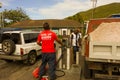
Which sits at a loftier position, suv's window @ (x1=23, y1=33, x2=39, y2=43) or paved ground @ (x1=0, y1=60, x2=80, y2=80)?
suv's window @ (x1=23, y1=33, x2=39, y2=43)

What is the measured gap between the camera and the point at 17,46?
9898mm

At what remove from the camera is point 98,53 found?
21.1ft

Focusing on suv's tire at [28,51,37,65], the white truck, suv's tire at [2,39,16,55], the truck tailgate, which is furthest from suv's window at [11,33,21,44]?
the truck tailgate

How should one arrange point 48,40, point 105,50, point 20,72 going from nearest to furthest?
point 105,50 < point 48,40 < point 20,72

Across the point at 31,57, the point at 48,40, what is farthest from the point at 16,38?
the point at 48,40

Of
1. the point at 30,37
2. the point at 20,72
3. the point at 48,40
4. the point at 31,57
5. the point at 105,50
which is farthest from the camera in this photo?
the point at 30,37

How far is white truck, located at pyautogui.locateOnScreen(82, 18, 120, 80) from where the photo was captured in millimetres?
6273

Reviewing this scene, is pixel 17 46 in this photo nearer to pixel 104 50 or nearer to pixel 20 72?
pixel 20 72

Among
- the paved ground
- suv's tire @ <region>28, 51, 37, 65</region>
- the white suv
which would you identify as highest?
the white suv

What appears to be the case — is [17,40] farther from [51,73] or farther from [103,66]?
[103,66]

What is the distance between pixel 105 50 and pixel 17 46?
4.88m

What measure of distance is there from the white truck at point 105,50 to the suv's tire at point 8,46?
13.1 ft

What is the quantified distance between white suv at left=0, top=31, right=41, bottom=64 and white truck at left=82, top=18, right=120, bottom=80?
12.9 ft

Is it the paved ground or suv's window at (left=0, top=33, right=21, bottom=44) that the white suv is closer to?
suv's window at (left=0, top=33, right=21, bottom=44)
